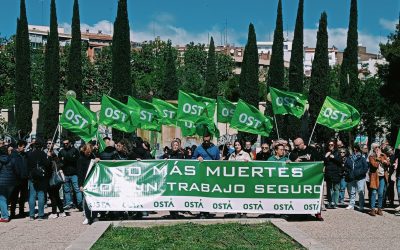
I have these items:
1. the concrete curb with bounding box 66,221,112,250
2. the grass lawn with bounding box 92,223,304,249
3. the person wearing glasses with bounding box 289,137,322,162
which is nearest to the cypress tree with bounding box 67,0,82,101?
the person wearing glasses with bounding box 289,137,322,162

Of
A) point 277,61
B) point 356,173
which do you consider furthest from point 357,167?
point 277,61

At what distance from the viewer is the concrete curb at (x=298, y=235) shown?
392 inches

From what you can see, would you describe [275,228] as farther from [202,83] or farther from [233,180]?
[202,83]

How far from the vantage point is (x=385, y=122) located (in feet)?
160

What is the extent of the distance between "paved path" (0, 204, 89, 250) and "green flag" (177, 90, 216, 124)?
5.15 m

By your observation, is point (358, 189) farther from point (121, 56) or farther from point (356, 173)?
point (121, 56)

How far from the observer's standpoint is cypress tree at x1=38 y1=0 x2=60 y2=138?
167 feet

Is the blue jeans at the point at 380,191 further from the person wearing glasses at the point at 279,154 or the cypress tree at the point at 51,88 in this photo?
the cypress tree at the point at 51,88

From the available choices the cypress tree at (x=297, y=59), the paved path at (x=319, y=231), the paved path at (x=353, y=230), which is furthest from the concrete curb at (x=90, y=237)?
the cypress tree at (x=297, y=59)

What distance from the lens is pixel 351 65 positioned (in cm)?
5206

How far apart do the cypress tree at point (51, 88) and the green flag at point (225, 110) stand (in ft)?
107

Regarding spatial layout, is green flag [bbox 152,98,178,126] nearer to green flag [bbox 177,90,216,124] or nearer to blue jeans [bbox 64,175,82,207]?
green flag [bbox 177,90,216,124]

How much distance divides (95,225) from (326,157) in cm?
677

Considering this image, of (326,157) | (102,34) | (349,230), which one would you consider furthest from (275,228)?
(102,34)
